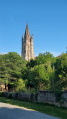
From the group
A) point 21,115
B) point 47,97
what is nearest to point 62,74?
point 47,97

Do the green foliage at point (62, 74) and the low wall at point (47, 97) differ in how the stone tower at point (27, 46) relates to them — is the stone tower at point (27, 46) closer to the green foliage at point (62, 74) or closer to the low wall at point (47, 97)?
the low wall at point (47, 97)

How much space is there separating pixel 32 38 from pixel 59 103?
107 meters

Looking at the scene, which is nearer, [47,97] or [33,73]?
[47,97]

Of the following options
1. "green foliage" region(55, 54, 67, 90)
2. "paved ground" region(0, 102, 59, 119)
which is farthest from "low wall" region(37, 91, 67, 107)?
"paved ground" region(0, 102, 59, 119)

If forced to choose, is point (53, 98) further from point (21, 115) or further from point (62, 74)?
point (21, 115)

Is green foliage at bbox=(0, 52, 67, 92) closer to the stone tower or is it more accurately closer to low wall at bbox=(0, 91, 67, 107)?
low wall at bbox=(0, 91, 67, 107)

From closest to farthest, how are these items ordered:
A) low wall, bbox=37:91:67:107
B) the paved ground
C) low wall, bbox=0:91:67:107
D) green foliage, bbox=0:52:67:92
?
1. the paved ground
2. low wall, bbox=37:91:67:107
3. low wall, bbox=0:91:67:107
4. green foliage, bbox=0:52:67:92

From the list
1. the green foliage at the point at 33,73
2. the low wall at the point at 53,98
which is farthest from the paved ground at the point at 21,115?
the green foliage at the point at 33,73

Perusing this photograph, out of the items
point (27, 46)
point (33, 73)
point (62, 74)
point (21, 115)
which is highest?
point (27, 46)

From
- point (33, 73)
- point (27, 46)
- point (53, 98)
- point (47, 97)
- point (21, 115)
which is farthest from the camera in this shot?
point (27, 46)

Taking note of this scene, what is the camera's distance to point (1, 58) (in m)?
44.7

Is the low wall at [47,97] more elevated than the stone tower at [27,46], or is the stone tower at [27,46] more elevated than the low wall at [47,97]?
the stone tower at [27,46]

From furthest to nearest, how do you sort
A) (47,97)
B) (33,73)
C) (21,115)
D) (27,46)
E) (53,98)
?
(27,46), (33,73), (47,97), (53,98), (21,115)

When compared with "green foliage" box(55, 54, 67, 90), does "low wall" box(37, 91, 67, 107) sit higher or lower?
lower
